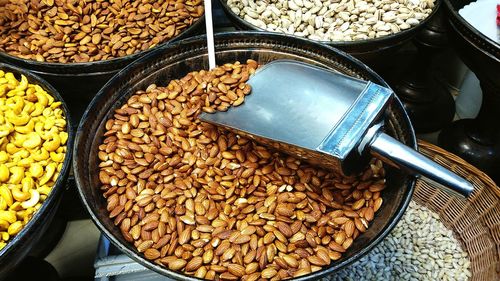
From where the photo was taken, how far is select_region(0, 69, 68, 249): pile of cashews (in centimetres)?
102

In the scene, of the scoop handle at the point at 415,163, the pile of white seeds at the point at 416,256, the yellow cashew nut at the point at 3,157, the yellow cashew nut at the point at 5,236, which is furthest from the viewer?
the pile of white seeds at the point at 416,256

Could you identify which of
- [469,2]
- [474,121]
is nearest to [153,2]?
[469,2]

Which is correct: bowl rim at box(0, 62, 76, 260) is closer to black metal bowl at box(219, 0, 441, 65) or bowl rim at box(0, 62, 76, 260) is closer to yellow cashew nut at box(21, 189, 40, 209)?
yellow cashew nut at box(21, 189, 40, 209)

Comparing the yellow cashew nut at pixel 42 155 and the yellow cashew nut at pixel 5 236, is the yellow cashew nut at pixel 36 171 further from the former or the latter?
the yellow cashew nut at pixel 5 236

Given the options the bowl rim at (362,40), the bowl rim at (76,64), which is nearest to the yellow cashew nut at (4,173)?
the bowl rim at (76,64)

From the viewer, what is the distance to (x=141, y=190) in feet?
3.37

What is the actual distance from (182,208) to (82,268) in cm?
88

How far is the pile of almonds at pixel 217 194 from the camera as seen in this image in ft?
3.06

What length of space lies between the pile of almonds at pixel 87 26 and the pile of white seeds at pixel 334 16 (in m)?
0.20

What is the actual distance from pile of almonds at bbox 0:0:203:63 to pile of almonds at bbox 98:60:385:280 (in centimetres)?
31

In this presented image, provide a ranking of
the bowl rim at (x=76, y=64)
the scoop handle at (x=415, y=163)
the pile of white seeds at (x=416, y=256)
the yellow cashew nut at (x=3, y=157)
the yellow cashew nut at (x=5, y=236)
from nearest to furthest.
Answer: the scoop handle at (x=415, y=163) → the yellow cashew nut at (x=5, y=236) → the yellow cashew nut at (x=3, y=157) → the bowl rim at (x=76, y=64) → the pile of white seeds at (x=416, y=256)

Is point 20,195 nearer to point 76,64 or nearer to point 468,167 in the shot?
point 76,64

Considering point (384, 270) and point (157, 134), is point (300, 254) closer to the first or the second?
point (157, 134)

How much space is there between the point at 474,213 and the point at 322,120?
0.81 metres
